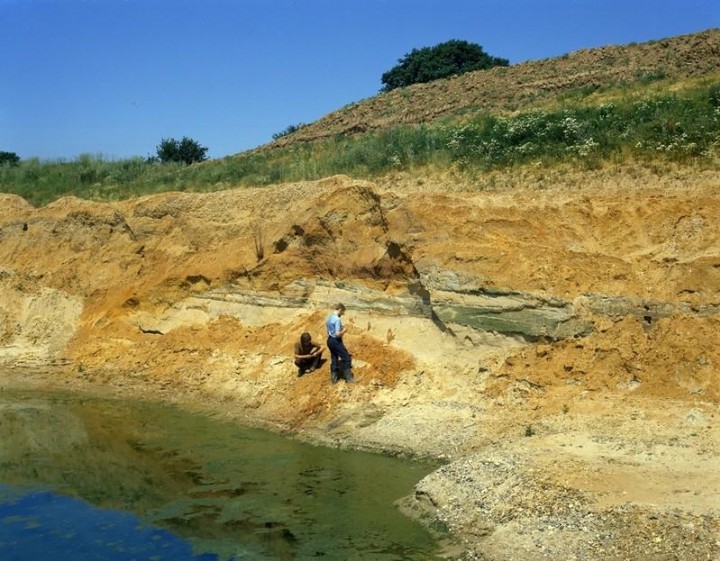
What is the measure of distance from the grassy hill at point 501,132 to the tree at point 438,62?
13.8m

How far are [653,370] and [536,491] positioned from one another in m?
4.13

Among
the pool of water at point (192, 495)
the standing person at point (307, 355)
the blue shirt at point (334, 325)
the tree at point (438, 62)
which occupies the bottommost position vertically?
the pool of water at point (192, 495)

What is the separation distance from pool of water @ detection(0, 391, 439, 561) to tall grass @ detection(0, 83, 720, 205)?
28.9ft

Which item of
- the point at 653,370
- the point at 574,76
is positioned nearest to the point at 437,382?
the point at 653,370

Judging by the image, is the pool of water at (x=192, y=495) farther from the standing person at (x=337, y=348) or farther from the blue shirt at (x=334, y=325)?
the blue shirt at (x=334, y=325)

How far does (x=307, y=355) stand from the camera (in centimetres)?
1784

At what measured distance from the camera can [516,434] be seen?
14.1 m

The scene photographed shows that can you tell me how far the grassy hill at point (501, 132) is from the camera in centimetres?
1936

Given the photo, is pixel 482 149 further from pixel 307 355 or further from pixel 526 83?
pixel 526 83

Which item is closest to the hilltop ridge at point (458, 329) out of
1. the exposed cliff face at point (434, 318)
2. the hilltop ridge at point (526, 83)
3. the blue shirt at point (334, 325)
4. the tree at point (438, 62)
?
the exposed cliff face at point (434, 318)

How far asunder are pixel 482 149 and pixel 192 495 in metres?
12.1

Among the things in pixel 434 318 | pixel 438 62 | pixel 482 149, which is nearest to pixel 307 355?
pixel 434 318

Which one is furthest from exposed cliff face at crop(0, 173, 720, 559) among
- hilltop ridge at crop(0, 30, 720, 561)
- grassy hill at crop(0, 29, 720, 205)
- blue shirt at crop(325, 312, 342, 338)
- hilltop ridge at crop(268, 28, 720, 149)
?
hilltop ridge at crop(268, 28, 720, 149)

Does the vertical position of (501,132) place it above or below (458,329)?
above
